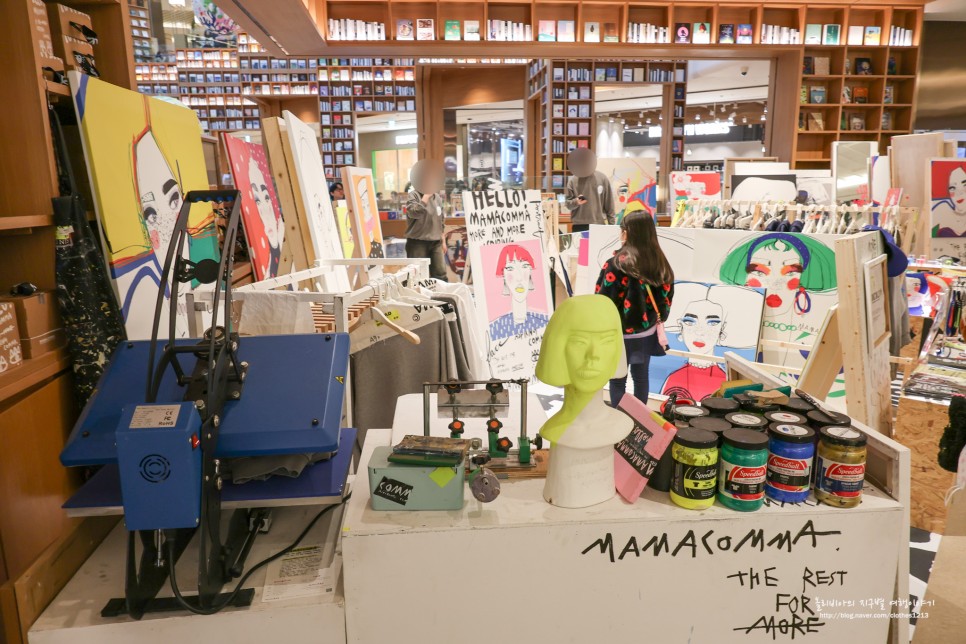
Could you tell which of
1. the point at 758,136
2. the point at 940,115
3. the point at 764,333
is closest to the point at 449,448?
the point at 764,333

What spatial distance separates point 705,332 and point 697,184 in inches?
132

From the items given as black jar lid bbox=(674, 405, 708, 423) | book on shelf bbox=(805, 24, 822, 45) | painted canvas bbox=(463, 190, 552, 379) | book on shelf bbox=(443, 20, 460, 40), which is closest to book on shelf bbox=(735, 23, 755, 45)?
book on shelf bbox=(805, 24, 822, 45)

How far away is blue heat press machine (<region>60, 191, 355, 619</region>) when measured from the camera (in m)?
1.11

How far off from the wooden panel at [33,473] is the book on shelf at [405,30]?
307 inches

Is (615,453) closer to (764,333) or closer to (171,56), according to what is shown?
(764,333)

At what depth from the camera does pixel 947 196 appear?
15.7ft

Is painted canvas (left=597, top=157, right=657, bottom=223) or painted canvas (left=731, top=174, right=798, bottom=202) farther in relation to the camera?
painted canvas (left=597, top=157, right=657, bottom=223)

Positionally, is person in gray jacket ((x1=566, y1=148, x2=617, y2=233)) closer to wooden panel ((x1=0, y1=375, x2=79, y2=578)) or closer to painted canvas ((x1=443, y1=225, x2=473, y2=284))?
painted canvas ((x1=443, y1=225, x2=473, y2=284))

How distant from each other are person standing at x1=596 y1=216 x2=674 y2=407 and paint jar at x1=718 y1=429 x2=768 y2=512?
6.49 feet

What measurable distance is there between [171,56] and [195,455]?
15396 mm

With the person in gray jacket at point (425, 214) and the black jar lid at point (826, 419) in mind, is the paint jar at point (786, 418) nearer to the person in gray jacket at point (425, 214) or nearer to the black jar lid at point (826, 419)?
the black jar lid at point (826, 419)

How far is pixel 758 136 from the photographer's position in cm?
1808

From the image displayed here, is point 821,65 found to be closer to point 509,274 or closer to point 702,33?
point 702,33

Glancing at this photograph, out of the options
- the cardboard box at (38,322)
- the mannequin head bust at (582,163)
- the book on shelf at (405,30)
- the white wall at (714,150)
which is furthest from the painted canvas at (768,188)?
the white wall at (714,150)
